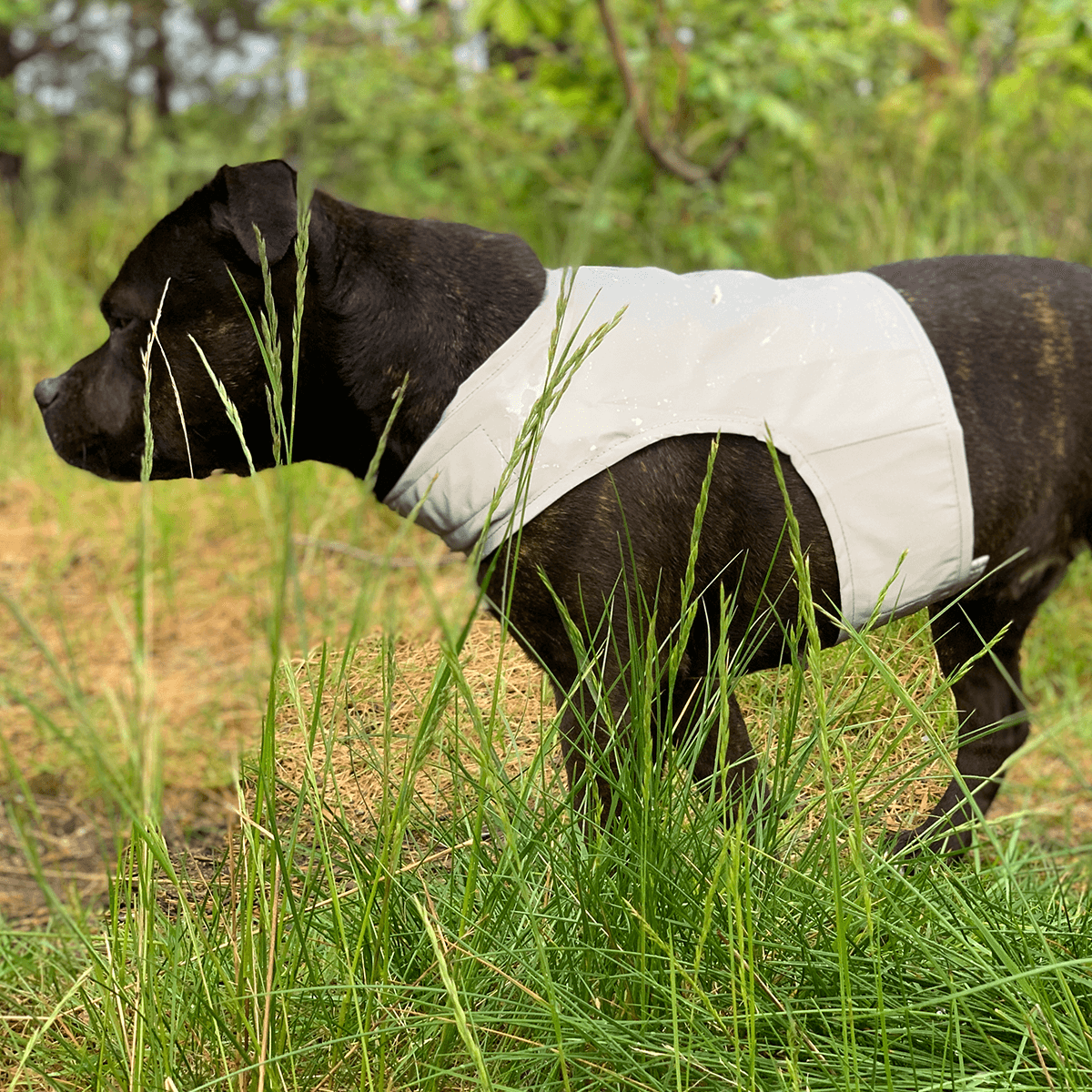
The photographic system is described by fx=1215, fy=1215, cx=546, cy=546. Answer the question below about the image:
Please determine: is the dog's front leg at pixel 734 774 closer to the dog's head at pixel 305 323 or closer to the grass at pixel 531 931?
the grass at pixel 531 931

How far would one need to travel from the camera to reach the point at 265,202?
2340 mm

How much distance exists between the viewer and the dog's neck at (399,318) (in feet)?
7.88

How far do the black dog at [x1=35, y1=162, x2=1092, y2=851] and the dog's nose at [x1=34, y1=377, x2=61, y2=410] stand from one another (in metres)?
0.01

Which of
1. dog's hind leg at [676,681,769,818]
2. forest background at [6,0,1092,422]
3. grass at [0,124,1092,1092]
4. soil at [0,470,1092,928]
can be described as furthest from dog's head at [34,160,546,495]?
forest background at [6,0,1092,422]

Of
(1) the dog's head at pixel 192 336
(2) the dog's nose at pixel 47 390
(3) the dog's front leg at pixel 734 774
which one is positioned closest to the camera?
(3) the dog's front leg at pixel 734 774

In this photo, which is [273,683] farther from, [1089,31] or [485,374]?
[1089,31]

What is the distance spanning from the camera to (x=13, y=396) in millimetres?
7066

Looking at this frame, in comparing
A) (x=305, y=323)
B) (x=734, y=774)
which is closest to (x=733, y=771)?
(x=734, y=774)

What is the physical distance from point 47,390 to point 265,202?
0.76 meters

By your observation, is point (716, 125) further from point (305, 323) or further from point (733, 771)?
point (733, 771)

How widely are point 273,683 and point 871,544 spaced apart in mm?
1408

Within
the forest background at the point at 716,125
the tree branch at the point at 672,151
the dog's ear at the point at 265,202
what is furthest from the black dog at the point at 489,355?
the tree branch at the point at 672,151

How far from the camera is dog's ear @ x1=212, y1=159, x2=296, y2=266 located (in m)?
2.33

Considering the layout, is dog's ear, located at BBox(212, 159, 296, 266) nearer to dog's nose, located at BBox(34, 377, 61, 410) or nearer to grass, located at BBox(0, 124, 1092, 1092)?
dog's nose, located at BBox(34, 377, 61, 410)
